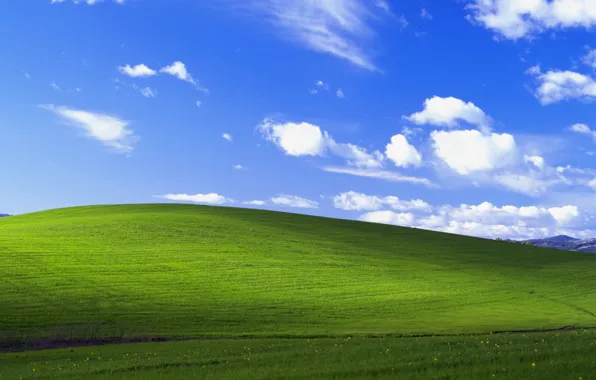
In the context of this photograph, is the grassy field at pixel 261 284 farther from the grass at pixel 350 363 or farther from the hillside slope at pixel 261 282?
the grass at pixel 350 363

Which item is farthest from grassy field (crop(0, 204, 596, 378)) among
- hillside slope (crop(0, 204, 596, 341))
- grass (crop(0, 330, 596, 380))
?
grass (crop(0, 330, 596, 380))

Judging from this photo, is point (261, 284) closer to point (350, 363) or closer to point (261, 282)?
point (261, 282)

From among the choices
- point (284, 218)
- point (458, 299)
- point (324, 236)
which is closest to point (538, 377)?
point (458, 299)

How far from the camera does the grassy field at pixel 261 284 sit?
30.5 meters

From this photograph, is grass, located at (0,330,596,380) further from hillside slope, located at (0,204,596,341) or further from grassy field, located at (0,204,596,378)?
hillside slope, located at (0,204,596,341)

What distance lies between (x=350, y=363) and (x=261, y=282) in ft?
90.7

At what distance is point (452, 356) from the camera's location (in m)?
14.9

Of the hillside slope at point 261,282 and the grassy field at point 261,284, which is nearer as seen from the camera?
the grassy field at point 261,284

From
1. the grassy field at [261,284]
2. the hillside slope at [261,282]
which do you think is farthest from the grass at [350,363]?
the hillside slope at [261,282]

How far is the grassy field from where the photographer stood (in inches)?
1202

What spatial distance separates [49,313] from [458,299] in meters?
28.7

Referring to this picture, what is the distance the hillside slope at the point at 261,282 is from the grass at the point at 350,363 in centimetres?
929

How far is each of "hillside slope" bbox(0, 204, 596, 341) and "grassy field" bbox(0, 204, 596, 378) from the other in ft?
0.45

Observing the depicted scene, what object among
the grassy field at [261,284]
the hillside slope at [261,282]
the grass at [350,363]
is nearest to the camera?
the grass at [350,363]
